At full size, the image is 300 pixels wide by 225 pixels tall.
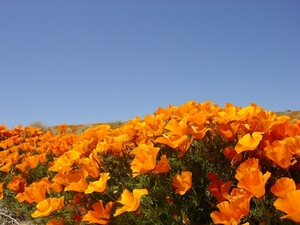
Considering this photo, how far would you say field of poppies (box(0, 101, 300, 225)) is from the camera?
1.94 meters

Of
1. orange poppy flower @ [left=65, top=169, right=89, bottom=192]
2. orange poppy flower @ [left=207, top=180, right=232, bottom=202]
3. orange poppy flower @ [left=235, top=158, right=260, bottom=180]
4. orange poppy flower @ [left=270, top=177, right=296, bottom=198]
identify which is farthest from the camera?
orange poppy flower @ [left=65, top=169, right=89, bottom=192]

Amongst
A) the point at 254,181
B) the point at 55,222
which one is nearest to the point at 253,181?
the point at 254,181

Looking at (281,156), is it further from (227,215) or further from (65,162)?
(65,162)

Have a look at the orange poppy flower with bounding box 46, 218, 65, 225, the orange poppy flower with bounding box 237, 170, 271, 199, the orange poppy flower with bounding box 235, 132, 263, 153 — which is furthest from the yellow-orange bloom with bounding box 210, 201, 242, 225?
the orange poppy flower with bounding box 46, 218, 65, 225

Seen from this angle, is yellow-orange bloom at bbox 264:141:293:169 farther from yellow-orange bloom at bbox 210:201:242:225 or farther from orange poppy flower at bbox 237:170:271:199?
yellow-orange bloom at bbox 210:201:242:225

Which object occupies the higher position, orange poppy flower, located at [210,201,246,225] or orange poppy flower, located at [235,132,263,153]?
orange poppy flower, located at [235,132,263,153]

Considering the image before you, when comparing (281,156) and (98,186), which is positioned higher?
(281,156)

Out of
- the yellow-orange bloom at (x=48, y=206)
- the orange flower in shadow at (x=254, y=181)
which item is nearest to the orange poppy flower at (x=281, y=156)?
the orange flower in shadow at (x=254, y=181)

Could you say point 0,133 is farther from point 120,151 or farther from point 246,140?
point 246,140

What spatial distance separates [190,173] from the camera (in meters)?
2.06

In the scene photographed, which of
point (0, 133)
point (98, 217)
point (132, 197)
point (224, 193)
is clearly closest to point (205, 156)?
point (224, 193)

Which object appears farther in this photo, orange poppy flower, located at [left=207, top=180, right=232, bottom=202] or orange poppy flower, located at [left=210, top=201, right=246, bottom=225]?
orange poppy flower, located at [left=207, top=180, right=232, bottom=202]

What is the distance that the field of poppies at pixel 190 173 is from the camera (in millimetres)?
1938

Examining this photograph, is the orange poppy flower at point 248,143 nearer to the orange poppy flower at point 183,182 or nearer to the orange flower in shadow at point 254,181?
the orange flower in shadow at point 254,181
